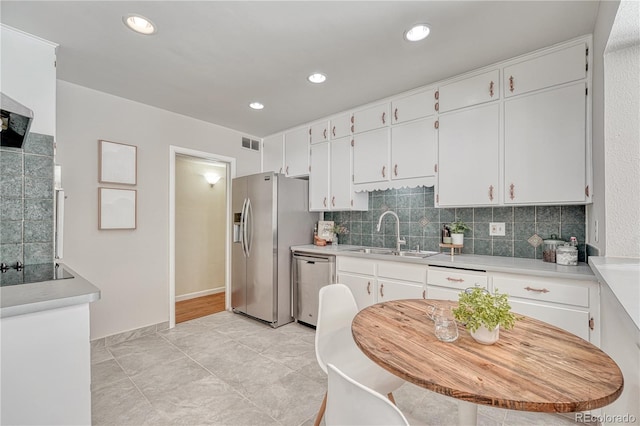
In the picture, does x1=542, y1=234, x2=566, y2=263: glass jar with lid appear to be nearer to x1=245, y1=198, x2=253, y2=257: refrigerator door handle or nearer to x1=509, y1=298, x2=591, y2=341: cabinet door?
x1=509, y1=298, x2=591, y2=341: cabinet door

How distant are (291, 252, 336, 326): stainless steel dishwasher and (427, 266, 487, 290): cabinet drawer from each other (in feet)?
3.65

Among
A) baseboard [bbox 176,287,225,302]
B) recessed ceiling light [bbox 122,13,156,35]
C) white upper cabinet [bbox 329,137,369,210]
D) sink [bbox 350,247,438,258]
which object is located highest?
recessed ceiling light [bbox 122,13,156,35]

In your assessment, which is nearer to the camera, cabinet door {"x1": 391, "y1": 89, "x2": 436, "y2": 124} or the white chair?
the white chair

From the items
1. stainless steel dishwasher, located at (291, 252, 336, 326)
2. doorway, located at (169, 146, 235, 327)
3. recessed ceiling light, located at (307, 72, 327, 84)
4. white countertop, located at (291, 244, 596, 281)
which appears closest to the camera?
white countertop, located at (291, 244, 596, 281)

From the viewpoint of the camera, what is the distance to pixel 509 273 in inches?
82.5

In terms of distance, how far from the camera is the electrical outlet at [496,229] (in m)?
2.61

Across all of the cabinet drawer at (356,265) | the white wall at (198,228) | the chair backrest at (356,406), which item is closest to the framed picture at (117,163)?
the white wall at (198,228)

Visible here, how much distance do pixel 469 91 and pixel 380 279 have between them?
190 centimetres

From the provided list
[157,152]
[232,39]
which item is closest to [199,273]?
[157,152]

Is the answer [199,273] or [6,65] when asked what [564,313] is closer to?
[6,65]

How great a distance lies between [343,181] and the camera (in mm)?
3451

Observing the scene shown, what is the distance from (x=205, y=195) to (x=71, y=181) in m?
2.24

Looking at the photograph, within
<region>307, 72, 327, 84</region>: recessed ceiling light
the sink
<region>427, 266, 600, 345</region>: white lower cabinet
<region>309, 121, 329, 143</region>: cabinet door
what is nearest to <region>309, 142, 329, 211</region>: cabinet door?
<region>309, 121, 329, 143</region>: cabinet door

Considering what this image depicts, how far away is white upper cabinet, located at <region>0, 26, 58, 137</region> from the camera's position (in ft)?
6.27
